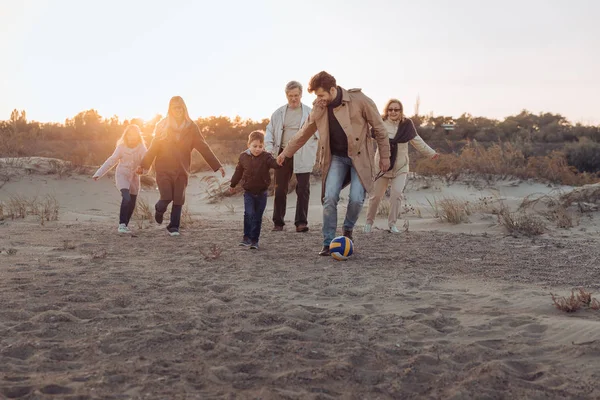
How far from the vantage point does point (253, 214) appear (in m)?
7.45

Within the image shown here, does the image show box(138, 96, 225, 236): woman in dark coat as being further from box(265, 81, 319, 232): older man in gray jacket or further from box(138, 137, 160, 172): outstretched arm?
box(265, 81, 319, 232): older man in gray jacket

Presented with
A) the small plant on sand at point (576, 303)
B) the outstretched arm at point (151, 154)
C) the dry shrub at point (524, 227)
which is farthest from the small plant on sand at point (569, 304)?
the outstretched arm at point (151, 154)

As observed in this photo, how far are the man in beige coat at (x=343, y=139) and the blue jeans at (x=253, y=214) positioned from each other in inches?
37.6

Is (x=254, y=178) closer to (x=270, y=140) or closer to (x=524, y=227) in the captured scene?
(x=270, y=140)

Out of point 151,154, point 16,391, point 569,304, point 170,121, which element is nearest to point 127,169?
point 151,154

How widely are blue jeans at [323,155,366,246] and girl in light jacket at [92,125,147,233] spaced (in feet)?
10.9

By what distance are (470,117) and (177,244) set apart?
105ft

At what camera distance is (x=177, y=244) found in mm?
7672

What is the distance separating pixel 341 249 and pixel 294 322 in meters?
2.47

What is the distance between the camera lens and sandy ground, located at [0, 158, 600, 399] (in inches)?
120

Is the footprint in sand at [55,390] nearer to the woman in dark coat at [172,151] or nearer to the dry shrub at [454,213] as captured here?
the woman in dark coat at [172,151]

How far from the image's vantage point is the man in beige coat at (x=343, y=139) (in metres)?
6.50

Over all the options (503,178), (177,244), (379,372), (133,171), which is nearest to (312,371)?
(379,372)

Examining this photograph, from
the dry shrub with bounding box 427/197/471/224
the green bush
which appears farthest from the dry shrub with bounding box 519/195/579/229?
the green bush
